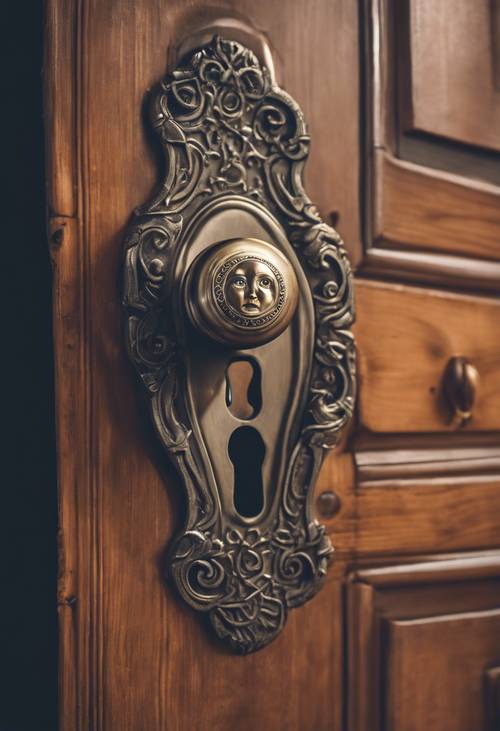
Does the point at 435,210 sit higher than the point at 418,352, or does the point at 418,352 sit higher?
the point at 435,210

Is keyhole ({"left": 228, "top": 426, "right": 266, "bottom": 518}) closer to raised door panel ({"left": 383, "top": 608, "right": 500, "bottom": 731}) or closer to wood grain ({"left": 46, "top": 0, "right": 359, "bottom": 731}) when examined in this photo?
wood grain ({"left": 46, "top": 0, "right": 359, "bottom": 731})

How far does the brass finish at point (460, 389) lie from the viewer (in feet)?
2.05

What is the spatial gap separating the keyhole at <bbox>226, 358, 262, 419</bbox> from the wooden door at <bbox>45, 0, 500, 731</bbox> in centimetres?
7

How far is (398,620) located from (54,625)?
0.27m

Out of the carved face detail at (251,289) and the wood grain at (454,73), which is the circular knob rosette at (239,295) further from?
the wood grain at (454,73)

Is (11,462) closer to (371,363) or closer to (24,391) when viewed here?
(24,391)

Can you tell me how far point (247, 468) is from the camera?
1.76 feet

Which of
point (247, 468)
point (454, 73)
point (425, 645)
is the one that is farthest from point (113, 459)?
point (454, 73)

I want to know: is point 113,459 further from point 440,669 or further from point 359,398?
point 440,669

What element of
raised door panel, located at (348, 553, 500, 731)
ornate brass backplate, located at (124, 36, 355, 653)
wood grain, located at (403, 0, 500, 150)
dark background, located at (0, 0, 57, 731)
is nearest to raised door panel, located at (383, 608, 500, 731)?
raised door panel, located at (348, 553, 500, 731)

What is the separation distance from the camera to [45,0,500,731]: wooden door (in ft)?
1.59

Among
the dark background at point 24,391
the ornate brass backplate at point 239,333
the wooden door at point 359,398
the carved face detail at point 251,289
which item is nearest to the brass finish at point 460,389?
the wooden door at point 359,398

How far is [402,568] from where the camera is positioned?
0.60 metres

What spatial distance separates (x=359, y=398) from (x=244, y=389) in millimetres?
101
